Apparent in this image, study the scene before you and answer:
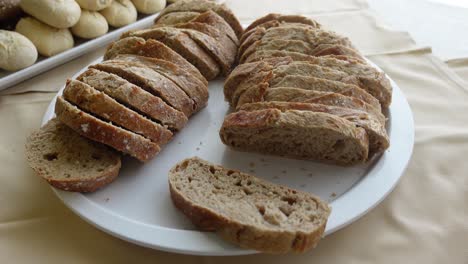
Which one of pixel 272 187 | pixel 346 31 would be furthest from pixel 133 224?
pixel 346 31

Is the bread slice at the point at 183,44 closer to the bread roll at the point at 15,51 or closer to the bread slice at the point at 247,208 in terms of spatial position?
the bread roll at the point at 15,51

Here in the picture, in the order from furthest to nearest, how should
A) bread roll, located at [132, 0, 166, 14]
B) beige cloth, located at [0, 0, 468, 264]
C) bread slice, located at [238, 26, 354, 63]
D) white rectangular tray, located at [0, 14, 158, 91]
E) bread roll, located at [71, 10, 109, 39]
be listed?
bread roll, located at [132, 0, 166, 14]
bread roll, located at [71, 10, 109, 39]
white rectangular tray, located at [0, 14, 158, 91]
bread slice, located at [238, 26, 354, 63]
beige cloth, located at [0, 0, 468, 264]

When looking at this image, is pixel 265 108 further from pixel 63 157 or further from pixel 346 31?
pixel 346 31

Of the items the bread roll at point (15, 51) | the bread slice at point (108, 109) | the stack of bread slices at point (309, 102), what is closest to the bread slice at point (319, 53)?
the stack of bread slices at point (309, 102)

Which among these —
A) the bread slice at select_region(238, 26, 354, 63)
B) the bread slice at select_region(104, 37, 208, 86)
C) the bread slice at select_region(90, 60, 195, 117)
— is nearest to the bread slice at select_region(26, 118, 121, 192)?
the bread slice at select_region(90, 60, 195, 117)

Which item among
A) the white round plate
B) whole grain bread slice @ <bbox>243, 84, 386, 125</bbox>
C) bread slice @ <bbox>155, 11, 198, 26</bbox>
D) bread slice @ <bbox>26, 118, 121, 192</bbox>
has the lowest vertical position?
the white round plate

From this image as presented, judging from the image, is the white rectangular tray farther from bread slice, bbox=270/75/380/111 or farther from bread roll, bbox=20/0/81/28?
bread slice, bbox=270/75/380/111

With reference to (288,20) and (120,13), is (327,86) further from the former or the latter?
(120,13)
